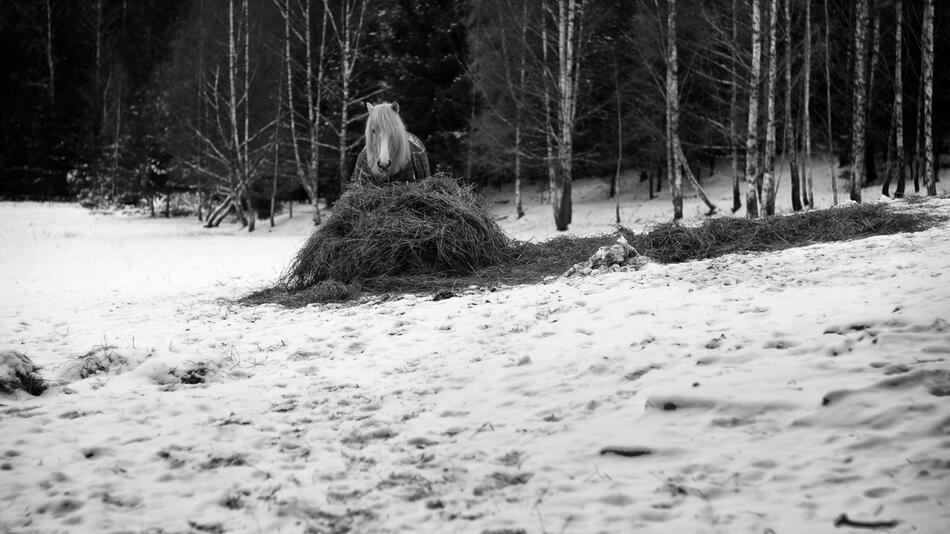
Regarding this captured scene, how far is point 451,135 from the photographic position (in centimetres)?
2350

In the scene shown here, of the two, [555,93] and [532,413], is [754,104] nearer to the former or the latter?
[555,93]

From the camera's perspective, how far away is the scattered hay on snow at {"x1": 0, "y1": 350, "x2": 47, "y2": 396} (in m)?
3.38

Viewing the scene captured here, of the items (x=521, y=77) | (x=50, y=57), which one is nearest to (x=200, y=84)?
(x=521, y=77)

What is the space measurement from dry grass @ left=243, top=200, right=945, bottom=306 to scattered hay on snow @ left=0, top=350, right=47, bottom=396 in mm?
2827

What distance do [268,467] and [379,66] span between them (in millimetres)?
23519

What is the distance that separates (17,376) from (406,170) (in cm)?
567

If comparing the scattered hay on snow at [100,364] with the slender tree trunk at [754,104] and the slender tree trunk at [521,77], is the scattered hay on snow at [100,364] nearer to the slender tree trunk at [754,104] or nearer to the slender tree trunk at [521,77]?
the slender tree trunk at [754,104]

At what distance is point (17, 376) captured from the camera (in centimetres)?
346

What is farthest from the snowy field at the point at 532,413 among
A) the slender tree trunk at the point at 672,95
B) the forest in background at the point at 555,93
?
the slender tree trunk at the point at 672,95

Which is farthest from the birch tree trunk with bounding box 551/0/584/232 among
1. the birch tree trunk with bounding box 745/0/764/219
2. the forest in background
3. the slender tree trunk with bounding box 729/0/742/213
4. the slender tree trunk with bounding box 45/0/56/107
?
the slender tree trunk with bounding box 45/0/56/107

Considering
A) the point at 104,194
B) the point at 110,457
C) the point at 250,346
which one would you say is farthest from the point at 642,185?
the point at 104,194

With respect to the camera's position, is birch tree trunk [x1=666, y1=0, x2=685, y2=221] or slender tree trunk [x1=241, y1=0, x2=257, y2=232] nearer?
birch tree trunk [x1=666, y1=0, x2=685, y2=221]

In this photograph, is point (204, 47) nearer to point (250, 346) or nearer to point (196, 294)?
point (196, 294)

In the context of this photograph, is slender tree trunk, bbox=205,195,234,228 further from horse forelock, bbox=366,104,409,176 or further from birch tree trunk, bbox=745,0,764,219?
birch tree trunk, bbox=745,0,764,219
